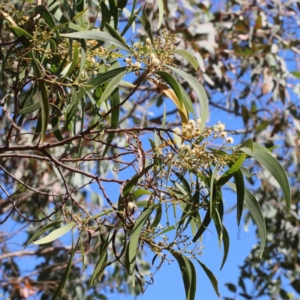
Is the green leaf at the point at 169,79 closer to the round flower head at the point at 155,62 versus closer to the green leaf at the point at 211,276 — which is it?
the round flower head at the point at 155,62

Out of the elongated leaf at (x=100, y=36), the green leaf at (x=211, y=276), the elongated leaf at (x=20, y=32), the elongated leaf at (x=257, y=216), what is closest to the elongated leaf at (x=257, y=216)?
the elongated leaf at (x=257, y=216)

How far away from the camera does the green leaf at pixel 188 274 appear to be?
47.0 inches

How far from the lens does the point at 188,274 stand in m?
1.20

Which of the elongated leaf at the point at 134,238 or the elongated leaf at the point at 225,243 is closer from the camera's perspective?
the elongated leaf at the point at 134,238

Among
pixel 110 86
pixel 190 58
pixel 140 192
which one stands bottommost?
pixel 140 192

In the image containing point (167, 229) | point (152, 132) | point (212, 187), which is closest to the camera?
point (212, 187)

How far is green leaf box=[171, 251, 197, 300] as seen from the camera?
1.19m

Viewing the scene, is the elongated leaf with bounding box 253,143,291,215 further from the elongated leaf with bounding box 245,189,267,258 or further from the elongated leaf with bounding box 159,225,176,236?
the elongated leaf with bounding box 159,225,176,236

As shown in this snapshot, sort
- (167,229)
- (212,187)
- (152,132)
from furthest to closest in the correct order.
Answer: (152,132)
(167,229)
(212,187)

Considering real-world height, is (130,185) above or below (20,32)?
below

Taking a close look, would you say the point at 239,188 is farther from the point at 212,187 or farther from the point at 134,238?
the point at 134,238

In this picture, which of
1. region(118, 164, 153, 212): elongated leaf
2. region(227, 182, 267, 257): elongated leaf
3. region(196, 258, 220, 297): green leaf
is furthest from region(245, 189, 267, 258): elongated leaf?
region(118, 164, 153, 212): elongated leaf

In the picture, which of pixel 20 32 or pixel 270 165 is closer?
pixel 270 165

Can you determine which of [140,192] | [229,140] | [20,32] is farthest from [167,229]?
[20,32]
